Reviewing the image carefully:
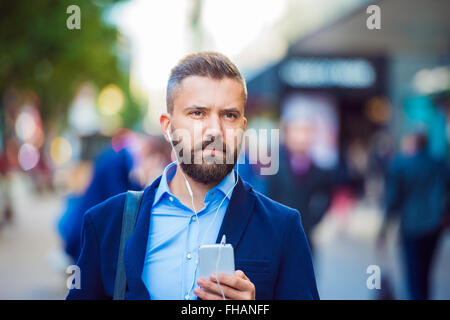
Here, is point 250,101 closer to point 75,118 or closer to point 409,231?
point 409,231

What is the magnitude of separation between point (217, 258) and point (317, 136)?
18.4 m

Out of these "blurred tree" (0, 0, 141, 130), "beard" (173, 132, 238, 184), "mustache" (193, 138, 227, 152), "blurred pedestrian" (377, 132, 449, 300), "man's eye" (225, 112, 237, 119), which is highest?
"blurred tree" (0, 0, 141, 130)

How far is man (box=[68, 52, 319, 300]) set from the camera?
221cm

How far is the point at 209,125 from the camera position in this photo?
2.22 m

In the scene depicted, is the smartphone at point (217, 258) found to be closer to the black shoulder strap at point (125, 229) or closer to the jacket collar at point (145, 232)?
the jacket collar at point (145, 232)

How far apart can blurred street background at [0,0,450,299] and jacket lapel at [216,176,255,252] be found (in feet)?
1.69

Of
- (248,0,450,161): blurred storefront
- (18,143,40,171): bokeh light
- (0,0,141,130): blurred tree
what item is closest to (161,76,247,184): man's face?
(0,0,141,130): blurred tree

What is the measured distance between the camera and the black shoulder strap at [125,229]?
220 centimetres

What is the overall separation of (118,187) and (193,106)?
3121 mm

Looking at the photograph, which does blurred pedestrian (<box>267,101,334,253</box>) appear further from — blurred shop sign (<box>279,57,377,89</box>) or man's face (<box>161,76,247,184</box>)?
blurred shop sign (<box>279,57,377,89</box>)

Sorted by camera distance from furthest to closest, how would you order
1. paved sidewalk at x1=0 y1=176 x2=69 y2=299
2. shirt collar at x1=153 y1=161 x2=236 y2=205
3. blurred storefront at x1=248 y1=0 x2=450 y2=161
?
1. blurred storefront at x1=248 y1=0 x2=450 y2=161
2. paved sidewalk at x1=0 y1=176 x2=69 y2=299
3. shirt collar at x1=153 y1=161 x2=236 y2=205

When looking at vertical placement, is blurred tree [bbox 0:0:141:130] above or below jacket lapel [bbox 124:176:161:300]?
above

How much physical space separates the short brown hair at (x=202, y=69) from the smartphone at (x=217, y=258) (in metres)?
0.60
